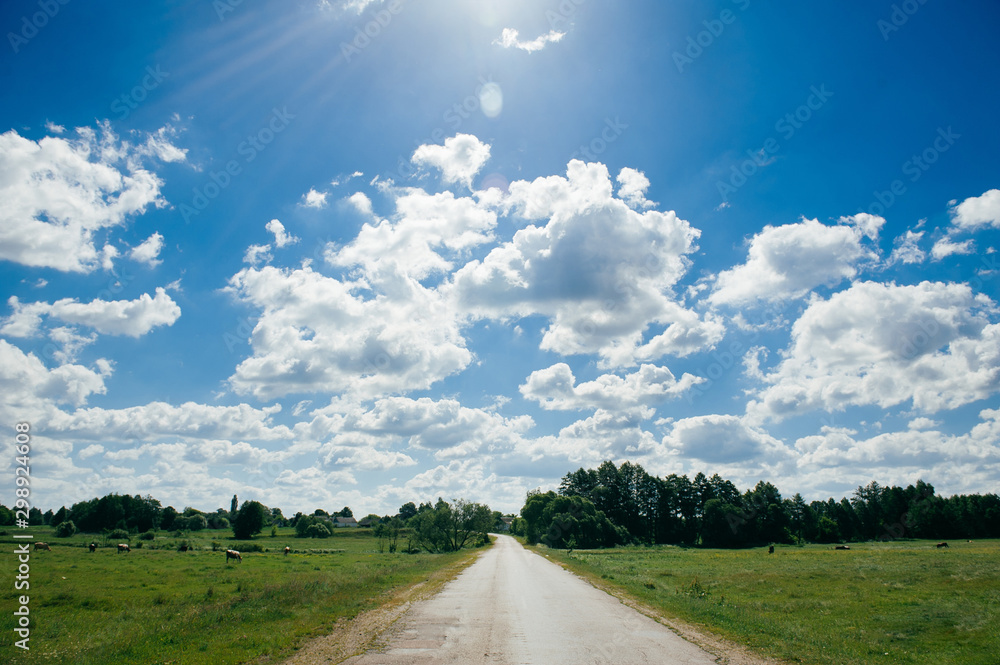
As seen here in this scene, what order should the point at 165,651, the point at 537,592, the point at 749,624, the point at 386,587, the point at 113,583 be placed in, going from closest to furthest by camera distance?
1. the point at 165,651
2. the point at 749,624
3. the point at 537,592
4. the point at 386,587
5. the point at 113,583

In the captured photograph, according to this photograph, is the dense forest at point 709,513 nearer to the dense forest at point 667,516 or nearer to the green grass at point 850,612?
the dense forest at point 667,516

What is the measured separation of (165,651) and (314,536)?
133989 millimetres

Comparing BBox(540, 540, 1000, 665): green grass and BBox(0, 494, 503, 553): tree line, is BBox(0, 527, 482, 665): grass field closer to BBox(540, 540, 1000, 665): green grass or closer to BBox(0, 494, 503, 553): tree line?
BBox(540, 540, 1000, 665): green grass

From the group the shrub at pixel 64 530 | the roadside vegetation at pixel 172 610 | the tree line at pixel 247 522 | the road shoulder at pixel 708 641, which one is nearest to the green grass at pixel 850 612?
the road shoulder at pixel 708 641

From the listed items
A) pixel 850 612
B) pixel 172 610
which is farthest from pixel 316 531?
pixel 850 612

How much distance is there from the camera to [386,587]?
27828mm

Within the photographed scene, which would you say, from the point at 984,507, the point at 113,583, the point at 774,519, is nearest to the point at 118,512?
the point at 113,583

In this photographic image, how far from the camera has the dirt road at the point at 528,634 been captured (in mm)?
12539

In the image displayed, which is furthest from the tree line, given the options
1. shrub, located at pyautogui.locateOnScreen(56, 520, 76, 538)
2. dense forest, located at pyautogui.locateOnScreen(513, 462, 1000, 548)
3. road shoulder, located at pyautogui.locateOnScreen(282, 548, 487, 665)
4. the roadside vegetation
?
road shoulder, located at pyautogui.locateOnScreen(282, 548, 487, 665)

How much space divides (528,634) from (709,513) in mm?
102631

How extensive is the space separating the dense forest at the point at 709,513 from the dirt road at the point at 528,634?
80.6 metres

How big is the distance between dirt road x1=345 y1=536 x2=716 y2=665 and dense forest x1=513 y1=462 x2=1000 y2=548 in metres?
80.6

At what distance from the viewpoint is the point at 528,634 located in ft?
50.2

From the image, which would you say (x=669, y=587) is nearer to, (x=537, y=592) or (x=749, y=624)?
(x=537, y=592)
